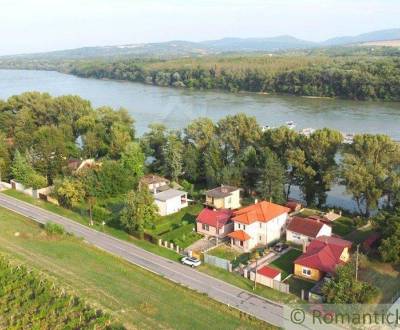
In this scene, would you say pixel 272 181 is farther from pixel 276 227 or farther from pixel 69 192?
pixel 69 192

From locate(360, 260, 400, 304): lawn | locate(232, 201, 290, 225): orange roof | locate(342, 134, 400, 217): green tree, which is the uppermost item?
locate(342, 134, 400, 217): green tree

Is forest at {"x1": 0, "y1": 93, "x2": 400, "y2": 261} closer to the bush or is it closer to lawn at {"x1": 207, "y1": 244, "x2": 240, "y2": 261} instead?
the bush

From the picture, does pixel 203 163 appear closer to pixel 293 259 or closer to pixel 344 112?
pixel 293 259

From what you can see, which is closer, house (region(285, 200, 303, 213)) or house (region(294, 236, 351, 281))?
house (region(294, 236, 351, 281))

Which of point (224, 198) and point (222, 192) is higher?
point (222, 192)

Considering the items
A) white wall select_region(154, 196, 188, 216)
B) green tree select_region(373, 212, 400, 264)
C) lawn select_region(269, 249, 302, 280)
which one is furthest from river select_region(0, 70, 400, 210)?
lawn select_region(269, 249, 302, 280)

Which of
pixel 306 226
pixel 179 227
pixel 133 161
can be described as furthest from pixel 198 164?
pixel 306 226
